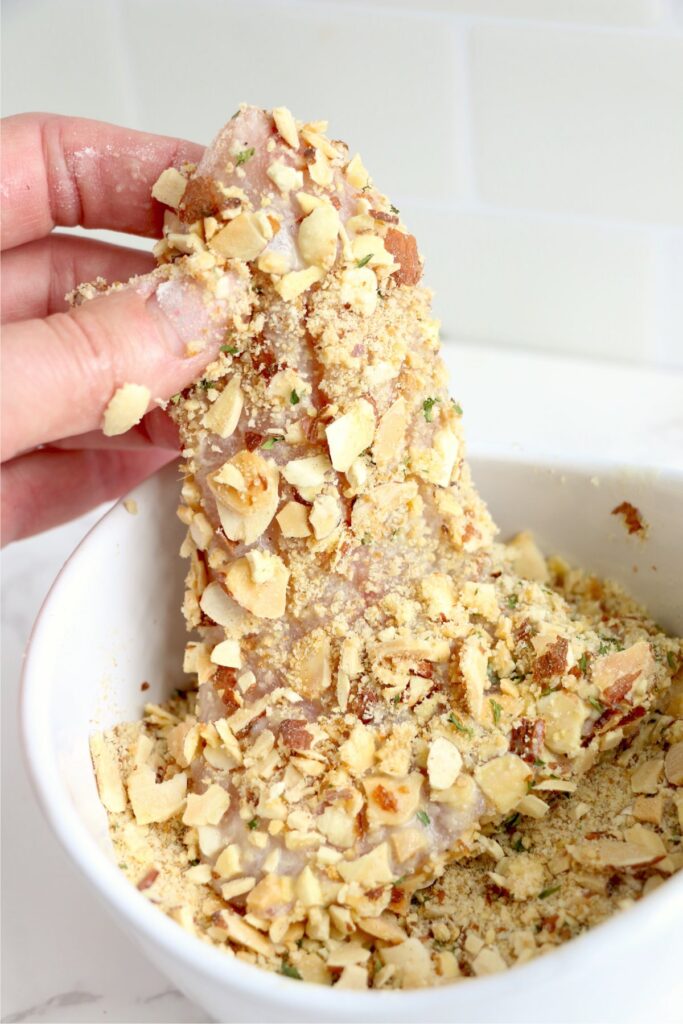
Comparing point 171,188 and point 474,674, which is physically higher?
point 171,188

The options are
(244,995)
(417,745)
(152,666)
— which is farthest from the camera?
(152,666)

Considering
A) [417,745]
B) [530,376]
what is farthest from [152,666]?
[530,376]

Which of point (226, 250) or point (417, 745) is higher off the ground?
point (226, 250)

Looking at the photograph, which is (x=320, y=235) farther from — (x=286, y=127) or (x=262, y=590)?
(x=262, y=590)

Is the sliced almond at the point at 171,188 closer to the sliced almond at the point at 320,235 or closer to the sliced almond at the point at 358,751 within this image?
the sliced almond at the point at 320,235

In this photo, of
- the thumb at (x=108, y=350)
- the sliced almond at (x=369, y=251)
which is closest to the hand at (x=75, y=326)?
the thumb at (x=108, y=350)

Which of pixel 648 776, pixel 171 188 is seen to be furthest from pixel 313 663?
pixel 171 188

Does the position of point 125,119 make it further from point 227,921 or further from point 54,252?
point 227,921

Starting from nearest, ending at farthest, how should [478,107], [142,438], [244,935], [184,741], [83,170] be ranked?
[244,935], [184,741], [83,170], [142,438], [478,107]
